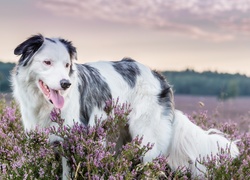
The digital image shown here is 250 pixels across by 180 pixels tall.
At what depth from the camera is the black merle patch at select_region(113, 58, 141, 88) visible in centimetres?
632

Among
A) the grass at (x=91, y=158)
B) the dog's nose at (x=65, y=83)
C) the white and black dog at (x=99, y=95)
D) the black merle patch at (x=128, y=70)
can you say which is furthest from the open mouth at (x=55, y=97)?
the black merle patch at (x=128, y=70)

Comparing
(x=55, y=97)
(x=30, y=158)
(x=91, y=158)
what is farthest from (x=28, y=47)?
(x=91, y=158)

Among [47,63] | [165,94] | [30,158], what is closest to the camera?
[30,158]

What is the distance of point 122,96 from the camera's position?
6.17 metres

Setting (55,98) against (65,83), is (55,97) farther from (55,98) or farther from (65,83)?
(65,83)

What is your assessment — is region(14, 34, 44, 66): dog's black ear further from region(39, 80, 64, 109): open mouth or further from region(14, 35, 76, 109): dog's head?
region(39, 80, 64, 109): open mouth

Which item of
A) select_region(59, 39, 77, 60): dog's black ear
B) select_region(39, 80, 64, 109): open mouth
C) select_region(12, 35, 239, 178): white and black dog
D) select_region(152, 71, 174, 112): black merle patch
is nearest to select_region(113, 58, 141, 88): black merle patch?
select_region(12, 35, 239, 178): white and black dog

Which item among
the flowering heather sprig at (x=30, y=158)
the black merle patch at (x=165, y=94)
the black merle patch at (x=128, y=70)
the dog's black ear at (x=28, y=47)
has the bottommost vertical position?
the flowering heather sprig at (x=30, y=158)

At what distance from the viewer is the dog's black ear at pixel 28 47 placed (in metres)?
5.30

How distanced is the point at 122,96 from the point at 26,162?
5.93 ft

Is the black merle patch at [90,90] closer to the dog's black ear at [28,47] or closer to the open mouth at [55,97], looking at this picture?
the open mouth at [55,97]

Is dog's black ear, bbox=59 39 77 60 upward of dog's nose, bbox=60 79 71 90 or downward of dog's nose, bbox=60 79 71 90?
upward

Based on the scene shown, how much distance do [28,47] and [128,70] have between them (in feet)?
5.11

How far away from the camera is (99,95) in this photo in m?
5.91
